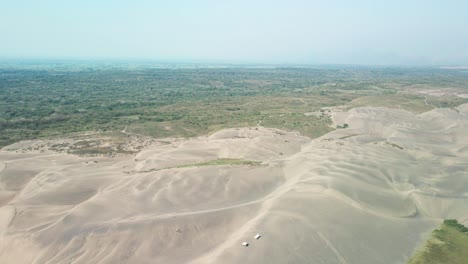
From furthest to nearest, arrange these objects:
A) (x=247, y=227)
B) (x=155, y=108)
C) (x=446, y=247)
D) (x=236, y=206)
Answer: (x=155, y=108) < (x=236, y=206) < (x=247, y=227) < (x=446, y=247)

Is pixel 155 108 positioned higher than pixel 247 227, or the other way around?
pixel 247 227

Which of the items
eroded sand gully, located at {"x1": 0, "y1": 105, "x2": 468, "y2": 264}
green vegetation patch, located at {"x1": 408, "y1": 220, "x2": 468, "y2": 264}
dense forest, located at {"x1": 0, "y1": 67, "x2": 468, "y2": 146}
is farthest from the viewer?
dense forest, located at {"x1": 0, "y1": 67, "x2": 468, "y2": 146}

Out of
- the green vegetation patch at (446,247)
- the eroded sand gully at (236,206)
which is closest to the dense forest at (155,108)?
the eroded sand gully at (236,206)

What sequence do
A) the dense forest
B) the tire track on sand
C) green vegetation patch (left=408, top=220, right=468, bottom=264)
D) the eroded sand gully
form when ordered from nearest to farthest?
the tire track on sand < the eroded sand gully < green vegetation patch (left=408, top=220, right=468, bottom=264) < the dense forest

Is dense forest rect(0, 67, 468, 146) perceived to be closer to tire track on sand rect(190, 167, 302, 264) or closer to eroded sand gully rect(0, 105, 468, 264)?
eroded sand gully rect(0, 105, 468, 264)

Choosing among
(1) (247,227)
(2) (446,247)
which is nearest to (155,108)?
(1) (247,227)

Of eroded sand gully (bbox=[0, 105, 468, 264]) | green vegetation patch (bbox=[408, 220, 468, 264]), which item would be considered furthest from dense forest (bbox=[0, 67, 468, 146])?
green vegetation patch (bbox=[408, 220, 468, 264])

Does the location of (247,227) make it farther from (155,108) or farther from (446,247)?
(155,108)
